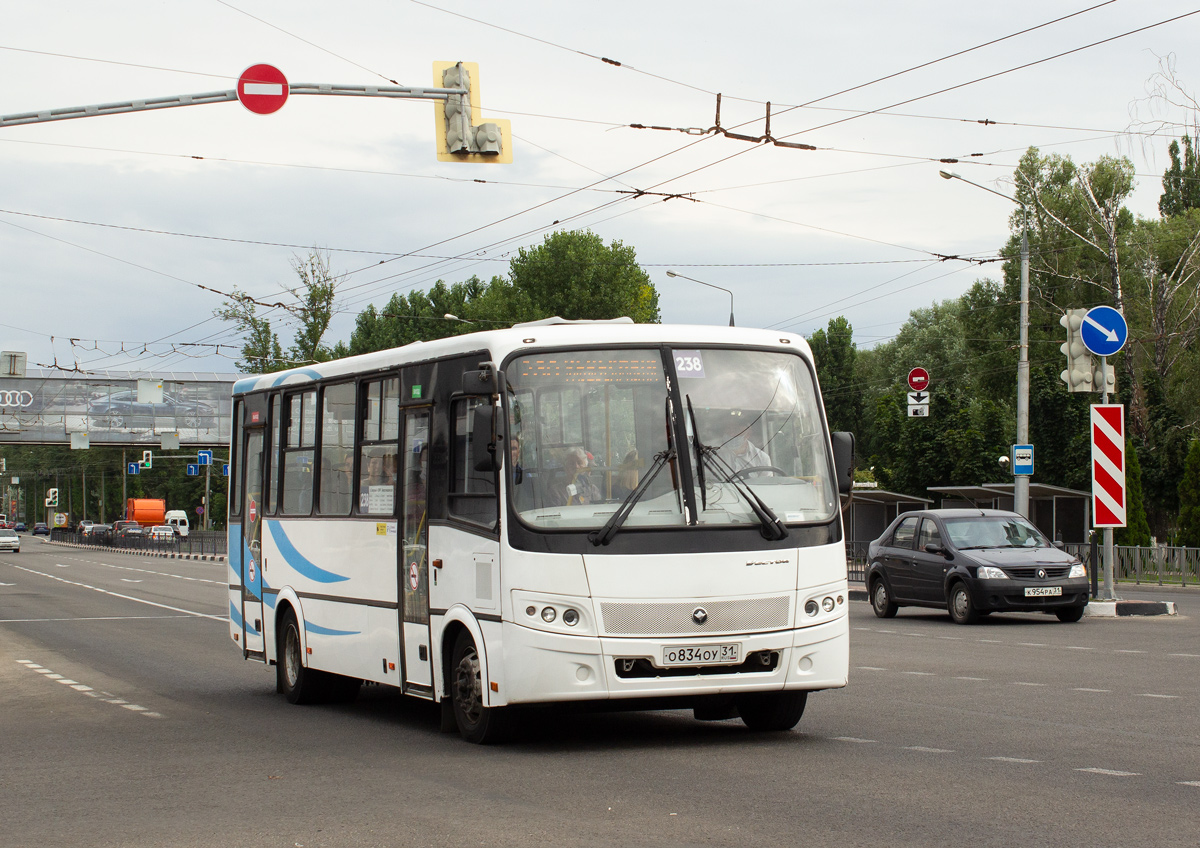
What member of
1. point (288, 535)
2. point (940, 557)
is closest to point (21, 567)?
point (940, 557)

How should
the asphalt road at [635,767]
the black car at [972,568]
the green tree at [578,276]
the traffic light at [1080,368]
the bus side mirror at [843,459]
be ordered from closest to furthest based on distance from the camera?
the asphalt road at [635,767] → the bus side mirror at [843,459] → the black car at [972,568] → the traffic light at [1080,368] → the green tree at [578,276]

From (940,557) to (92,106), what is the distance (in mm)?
13048

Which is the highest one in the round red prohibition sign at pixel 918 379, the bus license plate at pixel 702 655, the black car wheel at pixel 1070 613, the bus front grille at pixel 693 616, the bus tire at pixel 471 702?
the round red prohibition sign at pixel 918 379

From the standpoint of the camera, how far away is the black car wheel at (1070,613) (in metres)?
21.2

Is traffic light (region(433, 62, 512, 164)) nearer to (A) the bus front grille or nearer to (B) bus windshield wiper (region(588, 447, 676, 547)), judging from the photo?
(B) bus windshield wiper (region(588, 447, 676, 547))

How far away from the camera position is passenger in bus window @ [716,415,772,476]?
9.67 meters

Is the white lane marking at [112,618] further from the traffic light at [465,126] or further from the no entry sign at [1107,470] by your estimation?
the no entry sign at [1107,470]

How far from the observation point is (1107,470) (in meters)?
22.5

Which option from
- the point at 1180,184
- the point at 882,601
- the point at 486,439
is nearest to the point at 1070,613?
the point at 882,601

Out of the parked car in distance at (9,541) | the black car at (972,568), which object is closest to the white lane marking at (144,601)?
the black car at (972,568)

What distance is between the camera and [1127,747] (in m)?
9.41

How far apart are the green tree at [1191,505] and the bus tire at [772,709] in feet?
101

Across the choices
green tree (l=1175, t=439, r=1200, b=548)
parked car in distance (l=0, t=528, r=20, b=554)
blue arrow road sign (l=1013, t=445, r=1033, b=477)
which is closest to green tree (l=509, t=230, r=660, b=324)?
parked car in distance (l=0, t=528, r=20, b=554)

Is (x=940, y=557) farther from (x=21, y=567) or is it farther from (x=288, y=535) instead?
(x=21, y=567)
